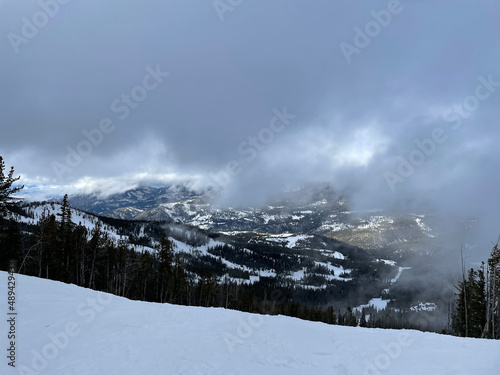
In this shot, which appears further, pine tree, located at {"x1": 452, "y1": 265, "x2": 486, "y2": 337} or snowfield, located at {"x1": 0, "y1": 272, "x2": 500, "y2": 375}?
pine tree, located at {"x1": 452, "y1": 265, "x2": 486, "y2": 337}

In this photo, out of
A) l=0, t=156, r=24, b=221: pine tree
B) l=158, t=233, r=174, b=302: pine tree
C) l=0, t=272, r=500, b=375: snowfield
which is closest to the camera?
l=0, t=272, r=500, b=375: snowfield

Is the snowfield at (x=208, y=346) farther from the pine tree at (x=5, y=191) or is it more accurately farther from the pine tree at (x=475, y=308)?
the pine tree at (x=475, y=308)

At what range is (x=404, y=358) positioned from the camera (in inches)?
494

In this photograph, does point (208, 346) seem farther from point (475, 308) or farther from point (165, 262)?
point (165, 262)

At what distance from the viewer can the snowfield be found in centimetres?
1139

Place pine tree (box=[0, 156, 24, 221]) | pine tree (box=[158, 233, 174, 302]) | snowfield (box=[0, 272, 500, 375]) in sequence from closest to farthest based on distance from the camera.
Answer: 1. snowfield (box=[0, 272, 500, 375])
2. pine tree (box=[0, 156, 24, 221])
3. pine tree (box=[158, 233, 174, 302])

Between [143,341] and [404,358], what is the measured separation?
1173 centimetres

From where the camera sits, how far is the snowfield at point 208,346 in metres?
11.4

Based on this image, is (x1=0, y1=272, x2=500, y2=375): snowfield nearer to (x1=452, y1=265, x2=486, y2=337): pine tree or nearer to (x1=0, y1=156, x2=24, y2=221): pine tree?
(x1=0, y1=156, x2=24, y2=221): pine tree

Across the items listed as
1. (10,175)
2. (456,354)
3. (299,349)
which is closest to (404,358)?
(456,354)

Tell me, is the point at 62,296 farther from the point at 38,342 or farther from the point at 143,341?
the point at 143,341

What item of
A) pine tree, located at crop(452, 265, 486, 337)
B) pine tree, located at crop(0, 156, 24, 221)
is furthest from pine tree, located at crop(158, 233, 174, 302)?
pine tree, located at crop(452, 265, 486, 337)

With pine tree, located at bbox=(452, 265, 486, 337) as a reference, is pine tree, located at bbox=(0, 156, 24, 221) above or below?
above

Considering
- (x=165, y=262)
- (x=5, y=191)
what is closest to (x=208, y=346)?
(x=5, y=191)
